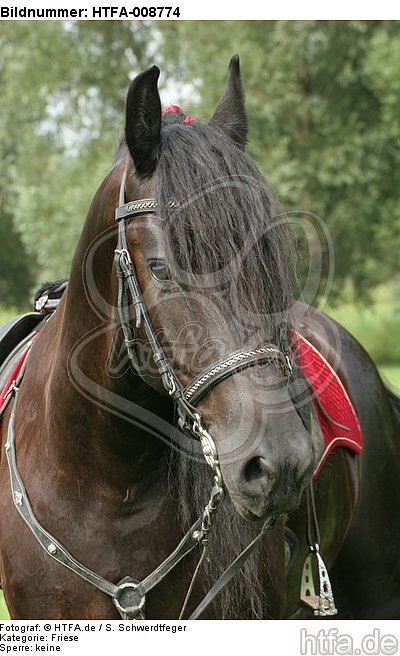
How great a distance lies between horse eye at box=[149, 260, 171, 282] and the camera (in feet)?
7.77

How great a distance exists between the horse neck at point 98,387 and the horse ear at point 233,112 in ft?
1.70

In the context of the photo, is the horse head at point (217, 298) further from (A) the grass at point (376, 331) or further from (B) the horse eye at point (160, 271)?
(A) the grass at point (376, 331)

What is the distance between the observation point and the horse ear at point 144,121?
2.49 metres

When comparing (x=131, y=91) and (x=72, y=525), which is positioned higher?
(x=131, y=91)

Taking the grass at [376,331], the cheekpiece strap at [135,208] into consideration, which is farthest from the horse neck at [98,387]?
the grass at [376,331]

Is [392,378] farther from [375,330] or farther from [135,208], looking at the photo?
[135,208]

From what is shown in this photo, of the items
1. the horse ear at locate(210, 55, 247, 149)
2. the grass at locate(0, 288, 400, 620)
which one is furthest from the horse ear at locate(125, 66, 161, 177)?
the grass at locate(0, 288, 400, 620)

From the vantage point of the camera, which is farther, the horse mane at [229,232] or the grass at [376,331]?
the grass at [376,331]

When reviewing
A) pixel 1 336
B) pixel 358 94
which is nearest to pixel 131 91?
pixel 1 336

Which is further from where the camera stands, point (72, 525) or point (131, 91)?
point (72, 525)

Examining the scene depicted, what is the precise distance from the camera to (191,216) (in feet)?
7.65

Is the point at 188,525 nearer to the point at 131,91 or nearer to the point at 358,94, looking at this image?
the point at 131,91

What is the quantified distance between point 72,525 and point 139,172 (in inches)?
50.0
